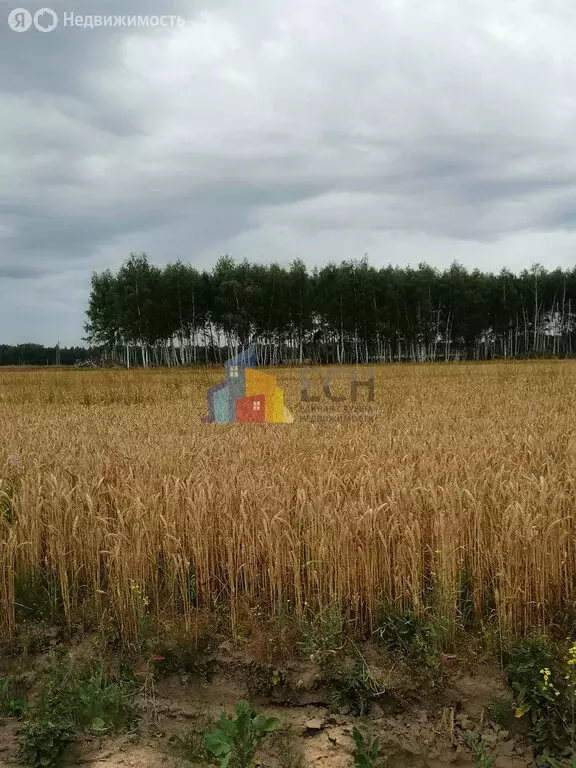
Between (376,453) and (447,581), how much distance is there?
252 centimetres

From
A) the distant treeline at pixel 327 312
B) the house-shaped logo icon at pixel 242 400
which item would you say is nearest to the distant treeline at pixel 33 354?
the distant treeline at pixel 327 312

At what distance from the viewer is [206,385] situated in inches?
796

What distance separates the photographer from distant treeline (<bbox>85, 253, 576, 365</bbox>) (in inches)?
2304

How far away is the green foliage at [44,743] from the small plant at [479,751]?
193 cm

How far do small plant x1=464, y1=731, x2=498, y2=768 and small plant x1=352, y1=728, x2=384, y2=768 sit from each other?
44 centimetres

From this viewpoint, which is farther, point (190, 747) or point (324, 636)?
point (324, 636)

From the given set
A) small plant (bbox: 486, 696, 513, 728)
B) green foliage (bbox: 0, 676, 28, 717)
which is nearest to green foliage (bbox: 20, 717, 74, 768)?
green foliage (bbox: 0, 676, 28, 717)

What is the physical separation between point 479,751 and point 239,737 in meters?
1.13

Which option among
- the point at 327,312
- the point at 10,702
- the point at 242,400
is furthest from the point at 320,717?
the point at 327,312

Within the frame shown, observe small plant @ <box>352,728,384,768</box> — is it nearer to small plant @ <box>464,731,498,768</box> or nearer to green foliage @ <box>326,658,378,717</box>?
green foliage @ <box>326,658,378,717</box>

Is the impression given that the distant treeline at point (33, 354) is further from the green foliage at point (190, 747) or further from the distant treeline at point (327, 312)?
the green foliage at point (190, 747)

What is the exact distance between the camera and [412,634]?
343 cm

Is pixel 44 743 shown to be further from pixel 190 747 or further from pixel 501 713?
pixel 501 713

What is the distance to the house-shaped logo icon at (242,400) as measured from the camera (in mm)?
10688
